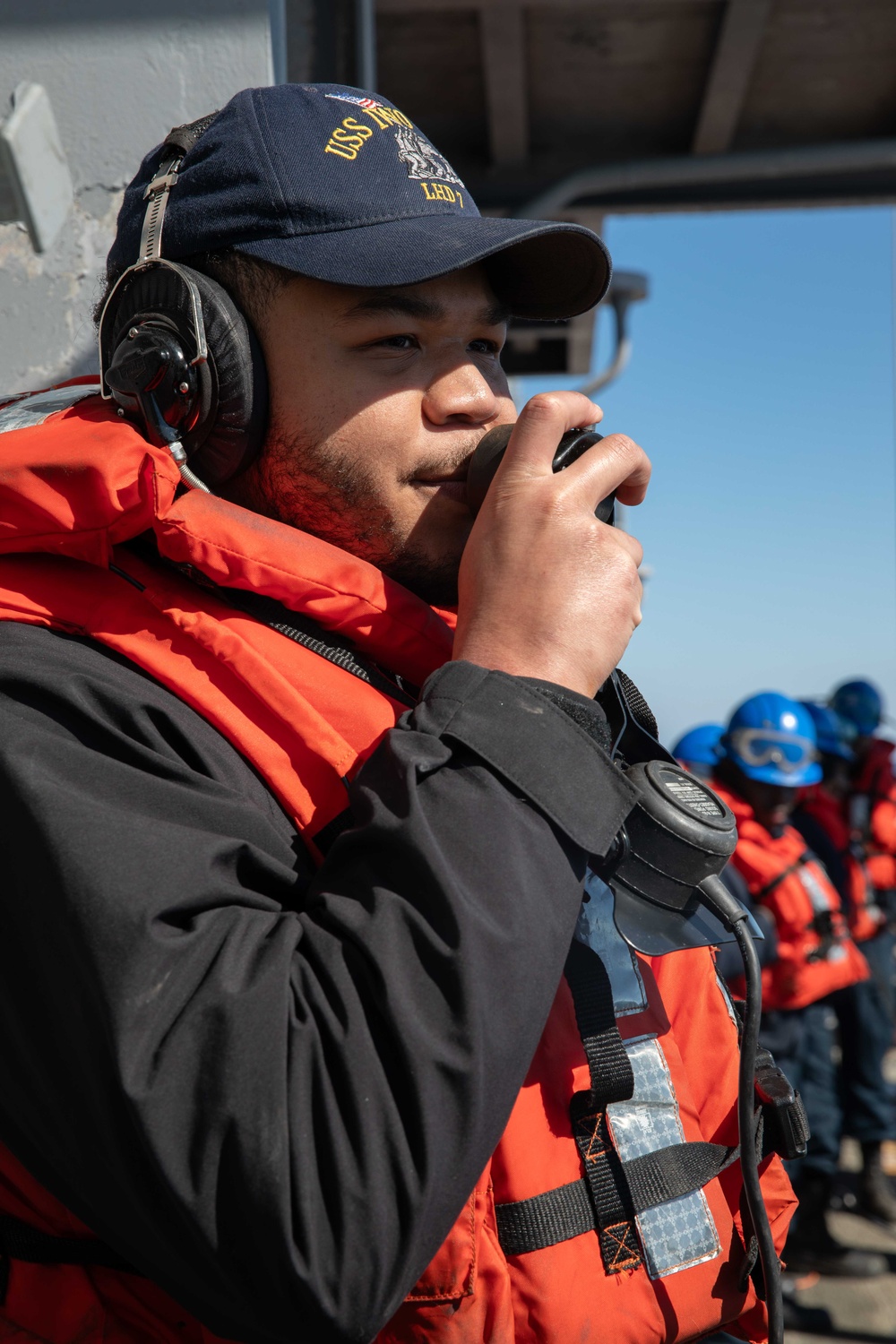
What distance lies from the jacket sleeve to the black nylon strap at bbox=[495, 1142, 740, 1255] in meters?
0.18

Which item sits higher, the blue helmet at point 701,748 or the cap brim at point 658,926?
the cap brim at point 658,926

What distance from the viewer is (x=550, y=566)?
1147 mm

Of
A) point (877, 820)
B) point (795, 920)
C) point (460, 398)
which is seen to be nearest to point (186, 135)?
point (460, 398)

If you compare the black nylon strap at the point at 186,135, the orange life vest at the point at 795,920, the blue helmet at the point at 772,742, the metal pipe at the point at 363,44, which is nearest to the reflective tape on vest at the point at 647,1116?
the black nylon strap at the point at 186,135

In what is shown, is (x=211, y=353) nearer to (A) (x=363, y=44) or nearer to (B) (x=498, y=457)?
(B) (x=498, y=457)

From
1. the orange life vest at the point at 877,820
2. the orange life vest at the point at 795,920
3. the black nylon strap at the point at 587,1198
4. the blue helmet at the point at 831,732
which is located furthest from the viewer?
the blue helmet at the point at 831,732

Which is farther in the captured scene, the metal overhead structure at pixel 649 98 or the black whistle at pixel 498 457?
the metal overhead structure at pixel 649 98

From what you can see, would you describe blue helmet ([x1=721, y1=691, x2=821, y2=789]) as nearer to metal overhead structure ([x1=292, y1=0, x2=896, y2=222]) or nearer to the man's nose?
metal overhead structure ([x1=292, y1=0, x2=896, y2=222])

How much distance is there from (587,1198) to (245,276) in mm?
1201

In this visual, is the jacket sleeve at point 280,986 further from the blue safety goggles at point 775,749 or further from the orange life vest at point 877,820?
the orange life vest at point 877,820

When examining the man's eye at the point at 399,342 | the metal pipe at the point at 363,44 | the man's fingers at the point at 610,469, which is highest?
the metal pipe at the point at 363,44

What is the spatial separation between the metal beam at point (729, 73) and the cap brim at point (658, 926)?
4094 mm

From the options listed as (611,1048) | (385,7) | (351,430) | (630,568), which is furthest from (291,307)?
(385,7)

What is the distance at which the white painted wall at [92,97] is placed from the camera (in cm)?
221
